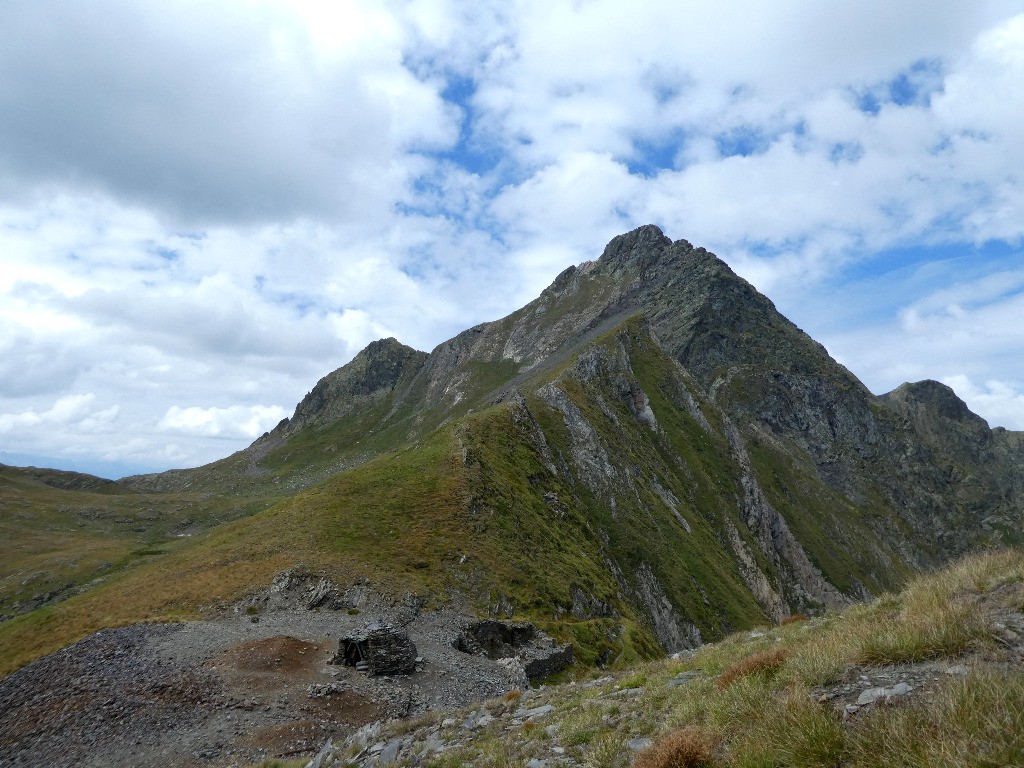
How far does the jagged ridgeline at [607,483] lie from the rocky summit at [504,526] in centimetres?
44

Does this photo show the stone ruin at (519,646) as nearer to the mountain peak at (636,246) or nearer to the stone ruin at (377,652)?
the stone ruin at (377,652)

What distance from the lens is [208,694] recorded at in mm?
23797

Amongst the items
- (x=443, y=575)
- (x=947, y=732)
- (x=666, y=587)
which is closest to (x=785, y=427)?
(x=666, y=587)

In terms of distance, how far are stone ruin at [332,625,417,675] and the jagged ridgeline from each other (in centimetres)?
965

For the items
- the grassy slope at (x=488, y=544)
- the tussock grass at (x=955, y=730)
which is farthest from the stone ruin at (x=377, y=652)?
the tussock grass at (x=955, y=730)

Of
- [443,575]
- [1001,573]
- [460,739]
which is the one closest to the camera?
[1001,573]

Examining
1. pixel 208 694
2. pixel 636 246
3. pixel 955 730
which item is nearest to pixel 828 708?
pixel 955 730

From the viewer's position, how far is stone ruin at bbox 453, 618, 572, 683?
110ft

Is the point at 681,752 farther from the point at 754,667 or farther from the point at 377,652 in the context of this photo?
the point at 377,652

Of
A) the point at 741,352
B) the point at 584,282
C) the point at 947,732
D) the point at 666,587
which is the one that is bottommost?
the point at 666,587

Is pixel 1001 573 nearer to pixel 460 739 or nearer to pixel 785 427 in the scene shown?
pixel 460 739

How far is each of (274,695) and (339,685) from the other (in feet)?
9.27

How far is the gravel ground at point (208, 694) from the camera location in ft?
67.2

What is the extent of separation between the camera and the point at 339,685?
25594 millimetres
